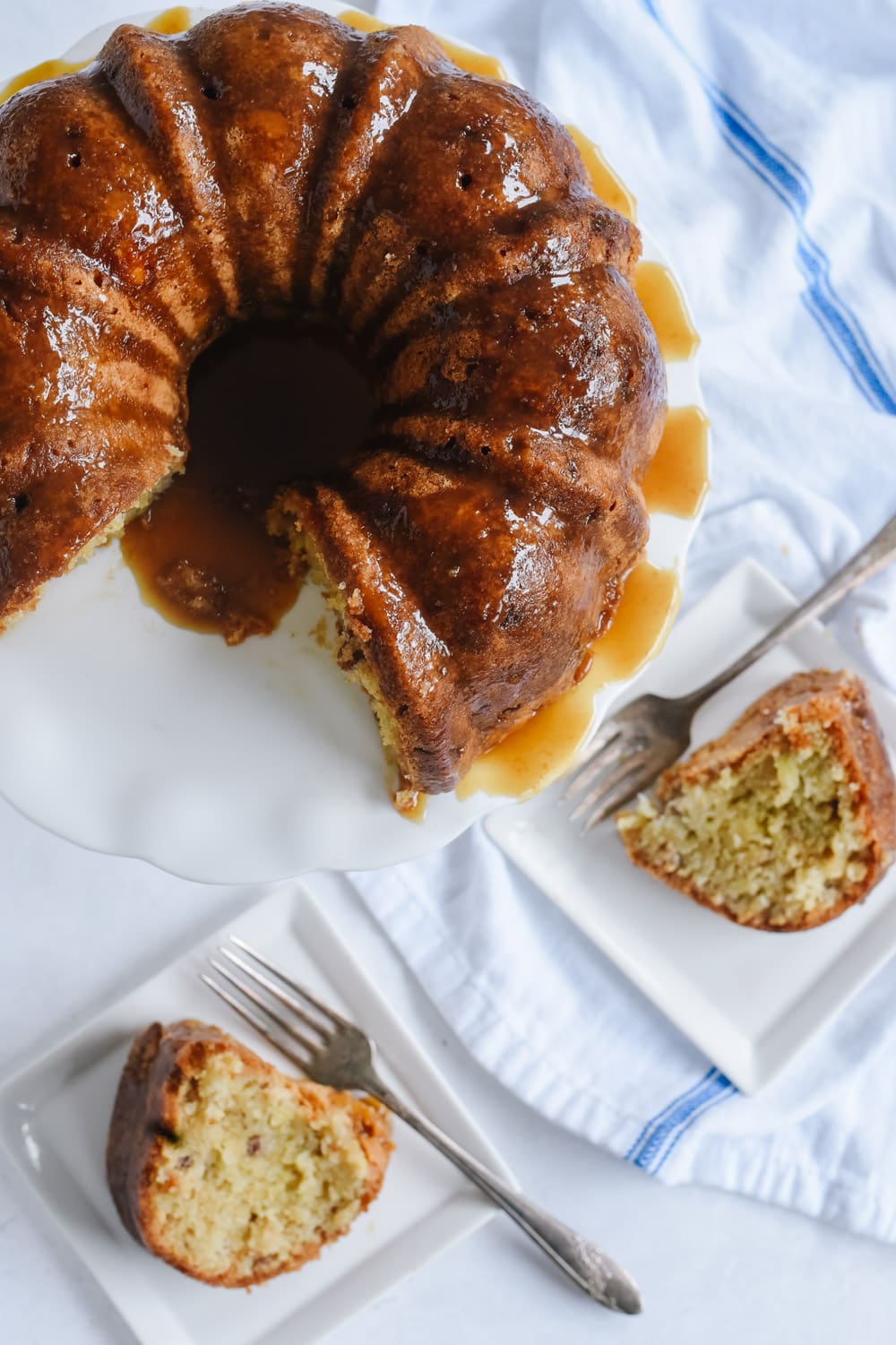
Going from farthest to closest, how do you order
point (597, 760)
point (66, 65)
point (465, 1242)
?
point (465, 1242) → point (597, 760) → point (66, 65)

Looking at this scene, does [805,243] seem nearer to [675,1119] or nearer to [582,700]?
[582,700]

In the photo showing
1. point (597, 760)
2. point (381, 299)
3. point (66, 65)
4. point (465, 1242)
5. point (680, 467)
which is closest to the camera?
point (381, 299)

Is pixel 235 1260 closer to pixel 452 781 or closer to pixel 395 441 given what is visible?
pixel 452 781

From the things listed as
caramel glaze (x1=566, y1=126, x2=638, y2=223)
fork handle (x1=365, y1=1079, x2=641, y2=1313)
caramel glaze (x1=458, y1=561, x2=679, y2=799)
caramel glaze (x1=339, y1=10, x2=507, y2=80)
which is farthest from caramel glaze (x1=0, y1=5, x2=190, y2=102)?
fork handle (x1=365, y1=1079, x2=641, y2=1313)

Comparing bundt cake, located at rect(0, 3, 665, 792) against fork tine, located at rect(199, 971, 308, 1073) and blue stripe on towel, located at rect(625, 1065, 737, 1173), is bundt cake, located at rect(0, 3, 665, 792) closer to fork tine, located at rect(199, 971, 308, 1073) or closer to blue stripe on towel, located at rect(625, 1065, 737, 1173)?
fork tine, located at rect(199, 971, 308, 1073)

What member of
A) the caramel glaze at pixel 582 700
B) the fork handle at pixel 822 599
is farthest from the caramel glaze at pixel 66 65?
the fork handle at pixel 822 599

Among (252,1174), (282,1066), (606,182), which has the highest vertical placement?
(606,182)

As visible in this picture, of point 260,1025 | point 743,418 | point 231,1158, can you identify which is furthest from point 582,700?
point 231,1158

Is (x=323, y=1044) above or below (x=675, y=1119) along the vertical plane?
below

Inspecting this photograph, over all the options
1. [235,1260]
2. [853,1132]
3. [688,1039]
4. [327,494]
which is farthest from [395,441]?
[853,1132]
